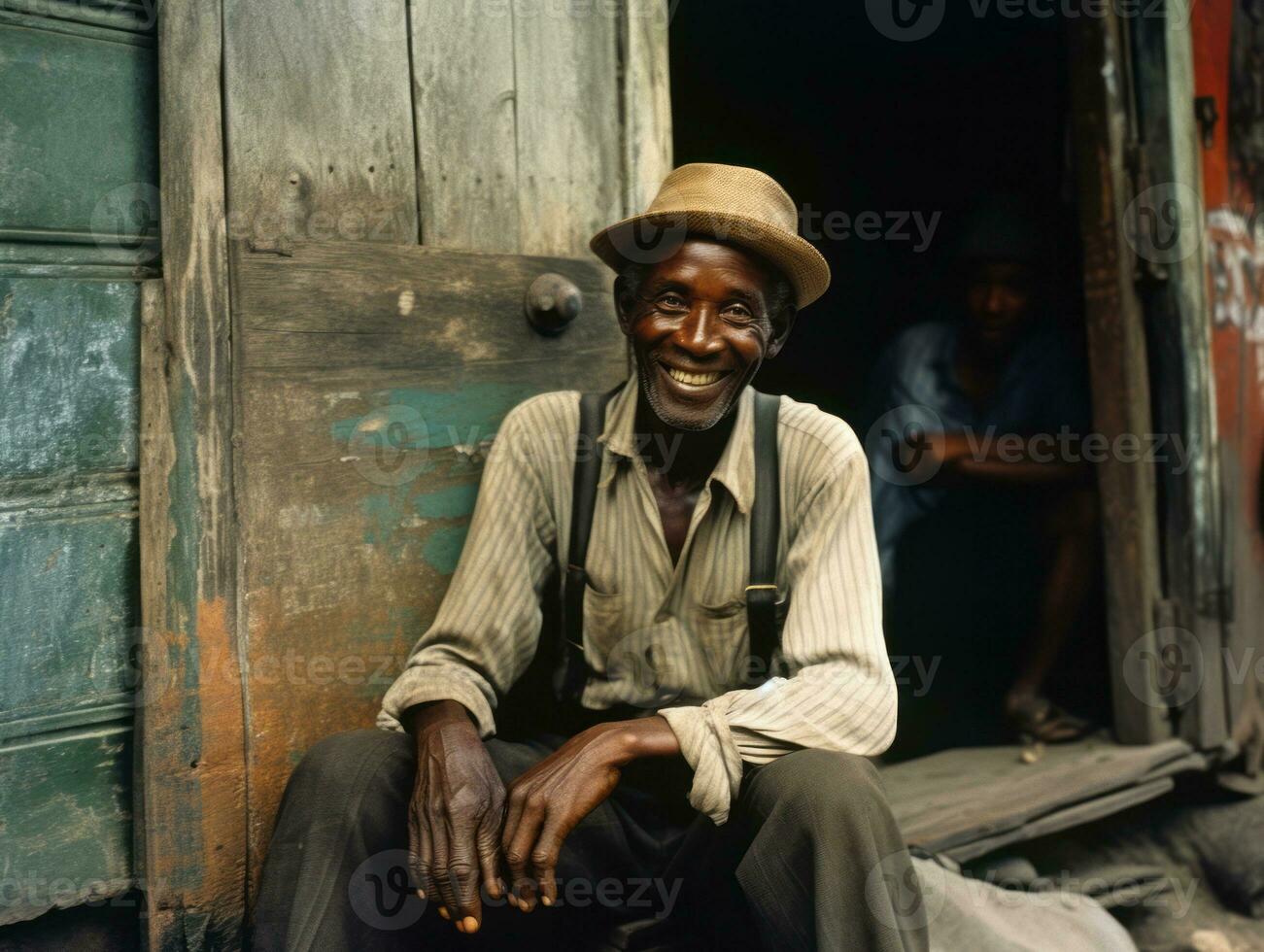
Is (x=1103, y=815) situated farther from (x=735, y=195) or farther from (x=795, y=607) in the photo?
(x=735, y=195)

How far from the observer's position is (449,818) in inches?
68.3

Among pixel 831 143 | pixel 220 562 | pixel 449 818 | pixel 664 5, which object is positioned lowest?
pixel 449 818

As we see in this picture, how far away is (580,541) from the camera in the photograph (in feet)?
7.15

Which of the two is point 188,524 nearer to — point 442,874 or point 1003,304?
point 442,874

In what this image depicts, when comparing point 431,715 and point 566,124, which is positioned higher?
point 566,124

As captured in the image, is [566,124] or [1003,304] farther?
[1003,304]

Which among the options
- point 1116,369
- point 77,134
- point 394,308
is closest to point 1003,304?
point 1116,369

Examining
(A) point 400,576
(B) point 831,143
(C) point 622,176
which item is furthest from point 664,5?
(B) point 831,143

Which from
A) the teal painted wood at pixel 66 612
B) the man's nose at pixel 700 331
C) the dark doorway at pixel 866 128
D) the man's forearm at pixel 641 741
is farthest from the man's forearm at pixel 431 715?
the dark doorway at pixel 866 128

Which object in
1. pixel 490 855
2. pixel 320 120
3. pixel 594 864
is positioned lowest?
pixel 594 864

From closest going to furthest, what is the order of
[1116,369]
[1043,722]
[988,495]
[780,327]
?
[780,327] < [1116,369] < [1043,722] < [988,495]

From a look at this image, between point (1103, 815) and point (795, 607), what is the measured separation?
1.85 m

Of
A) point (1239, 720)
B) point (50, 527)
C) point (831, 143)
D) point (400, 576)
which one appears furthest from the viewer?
point (831, 143)

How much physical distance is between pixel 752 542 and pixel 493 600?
20.1 inches
